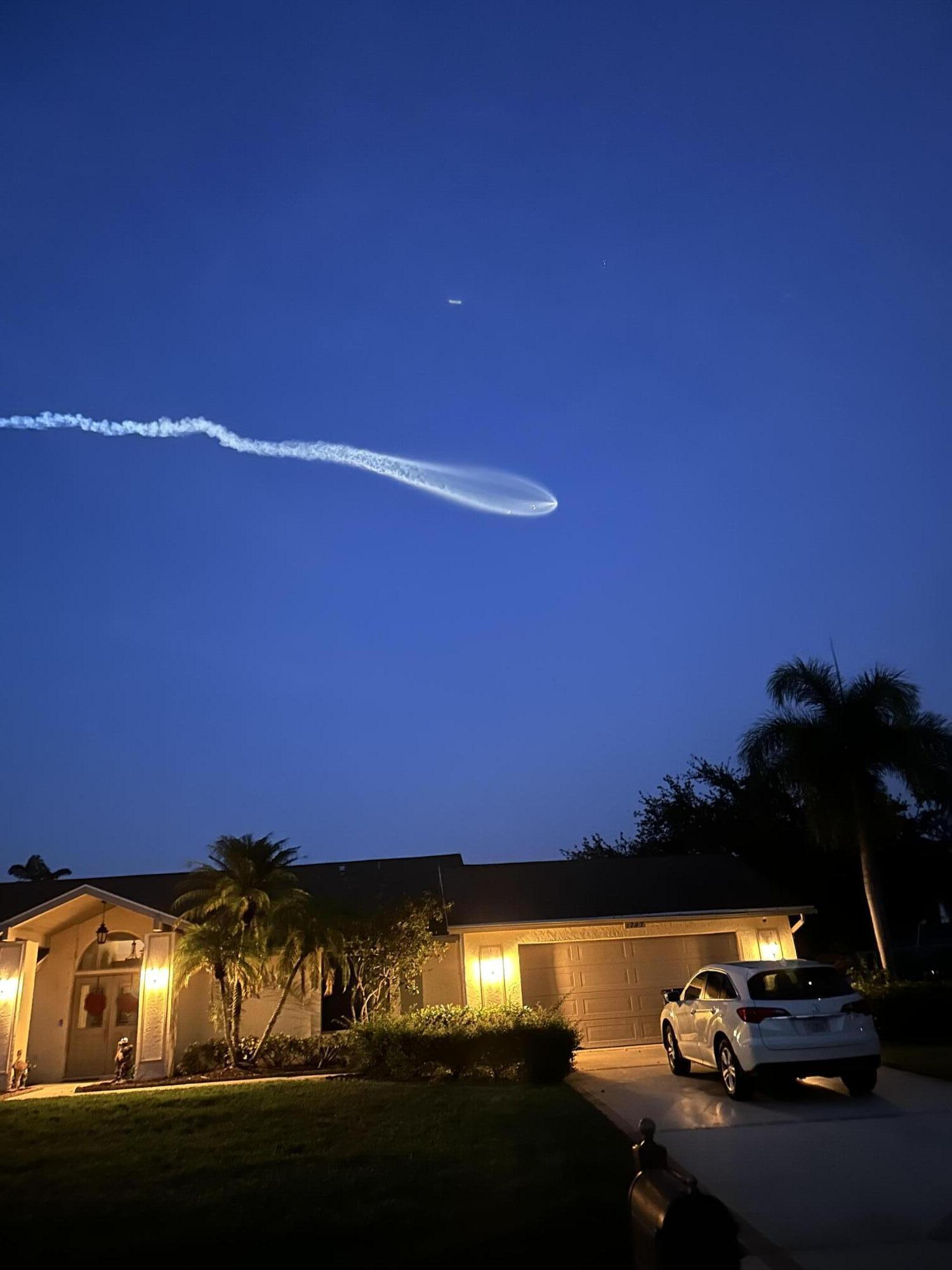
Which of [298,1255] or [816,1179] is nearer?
[298,1255]

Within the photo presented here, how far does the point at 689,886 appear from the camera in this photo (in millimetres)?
20391

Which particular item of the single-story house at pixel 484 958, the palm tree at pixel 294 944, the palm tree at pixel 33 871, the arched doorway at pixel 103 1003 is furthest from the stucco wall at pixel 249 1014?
the palm tree at pixel 33 871

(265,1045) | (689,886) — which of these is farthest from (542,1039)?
(689,886)

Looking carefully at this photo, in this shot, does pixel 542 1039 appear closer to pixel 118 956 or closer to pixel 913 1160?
pixel 913 1160

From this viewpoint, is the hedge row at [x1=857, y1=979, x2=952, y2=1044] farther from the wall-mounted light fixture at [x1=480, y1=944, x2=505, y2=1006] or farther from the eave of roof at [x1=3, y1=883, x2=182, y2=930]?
the eave of roof at [x1=3, y1=883, x2=182, y2=930]

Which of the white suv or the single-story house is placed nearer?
the white suv

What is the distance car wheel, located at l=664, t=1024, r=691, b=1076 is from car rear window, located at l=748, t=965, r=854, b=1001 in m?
2.73

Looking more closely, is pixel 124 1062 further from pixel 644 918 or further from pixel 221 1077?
pixel 644 918

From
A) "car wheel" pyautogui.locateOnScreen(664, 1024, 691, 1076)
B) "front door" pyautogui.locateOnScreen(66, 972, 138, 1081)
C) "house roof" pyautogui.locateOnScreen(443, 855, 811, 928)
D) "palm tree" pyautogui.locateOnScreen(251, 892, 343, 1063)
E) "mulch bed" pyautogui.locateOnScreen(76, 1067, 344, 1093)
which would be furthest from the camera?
"house roof" pyautogui.locateOnScreen(443, 855, 811, 928)

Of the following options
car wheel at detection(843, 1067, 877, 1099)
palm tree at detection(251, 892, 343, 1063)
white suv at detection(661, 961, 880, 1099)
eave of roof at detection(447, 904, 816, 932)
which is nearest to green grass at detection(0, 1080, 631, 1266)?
white suv at detection(661, 961, 880, 1099)

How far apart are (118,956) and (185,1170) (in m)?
11.8

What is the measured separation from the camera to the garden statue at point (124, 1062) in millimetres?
16453

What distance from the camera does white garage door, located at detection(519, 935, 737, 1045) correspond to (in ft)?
60.4

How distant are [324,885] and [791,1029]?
14.1 meters
